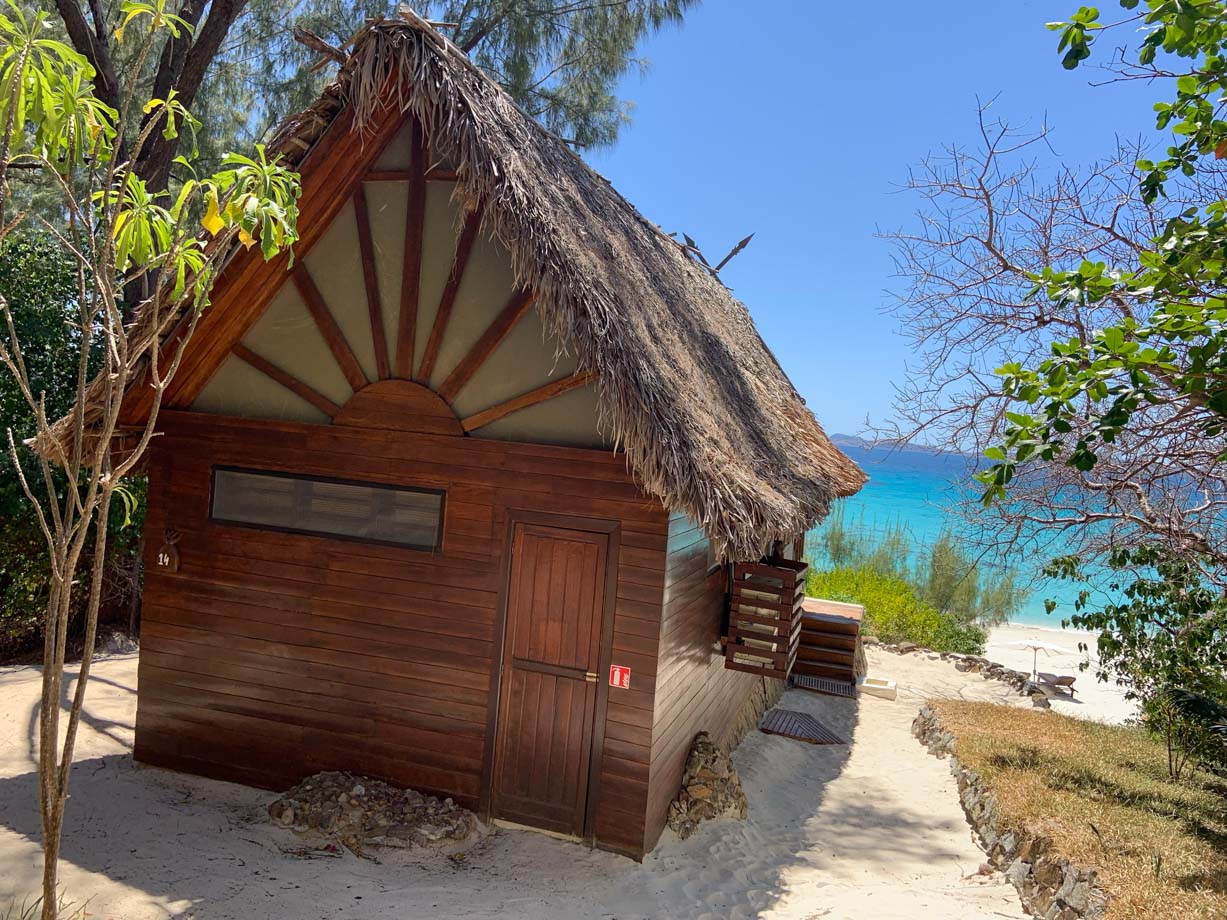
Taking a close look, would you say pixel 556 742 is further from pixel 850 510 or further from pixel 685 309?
pixel 850 510

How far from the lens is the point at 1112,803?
18.8 ft

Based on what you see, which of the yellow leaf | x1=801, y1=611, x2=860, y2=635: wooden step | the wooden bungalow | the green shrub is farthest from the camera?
the green shrub

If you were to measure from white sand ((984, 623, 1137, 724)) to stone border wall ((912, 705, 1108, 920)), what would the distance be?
2.01 m

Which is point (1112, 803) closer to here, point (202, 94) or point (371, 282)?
point (371, 282)

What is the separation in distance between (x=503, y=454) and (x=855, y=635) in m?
6.49

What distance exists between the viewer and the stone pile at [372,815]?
476 centimetres

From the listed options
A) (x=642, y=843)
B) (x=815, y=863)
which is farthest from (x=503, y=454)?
(x=815, y=863)

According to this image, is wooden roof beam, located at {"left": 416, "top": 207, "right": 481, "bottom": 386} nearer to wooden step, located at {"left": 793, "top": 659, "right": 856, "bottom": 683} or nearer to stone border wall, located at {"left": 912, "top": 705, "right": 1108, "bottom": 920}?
stone border wall, located at {"left": 912, "top": 705, "right": 1108, "bottom": 920}

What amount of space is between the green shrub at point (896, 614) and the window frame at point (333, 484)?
9.58 m

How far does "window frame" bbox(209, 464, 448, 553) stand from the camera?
206 inches

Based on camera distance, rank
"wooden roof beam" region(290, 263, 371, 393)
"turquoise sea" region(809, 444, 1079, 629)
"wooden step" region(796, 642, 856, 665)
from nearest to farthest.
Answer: "wooden roof beam" region(290, 263, 371, 393) < "wooden step" region(796, 642, 856, 665) < "turquoise sea" region(809, 444, 1079, 629)

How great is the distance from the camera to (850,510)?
5944 cm

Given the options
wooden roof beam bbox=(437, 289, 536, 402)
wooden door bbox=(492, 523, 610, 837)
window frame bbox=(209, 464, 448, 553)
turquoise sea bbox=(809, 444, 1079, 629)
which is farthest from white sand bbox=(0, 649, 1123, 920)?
wooden roof beam bbox=(437, 289, 536, 402)

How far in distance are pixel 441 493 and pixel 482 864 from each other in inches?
86.7
